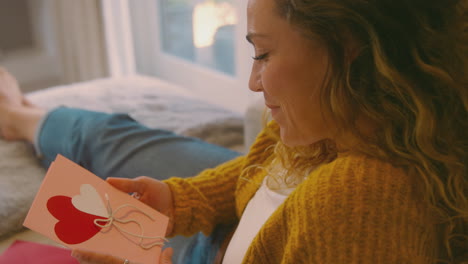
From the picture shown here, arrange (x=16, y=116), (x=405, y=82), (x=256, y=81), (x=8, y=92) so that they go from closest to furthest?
1. (x=405, y=82)
2. (x=256, y=81)
3. (x=16, y=116)
4. (x=8, y=92)

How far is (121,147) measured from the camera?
1.20 m

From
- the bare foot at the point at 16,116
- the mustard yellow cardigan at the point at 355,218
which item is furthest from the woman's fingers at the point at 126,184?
the bare foot at the point at 16,116

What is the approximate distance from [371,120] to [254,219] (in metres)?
0.27

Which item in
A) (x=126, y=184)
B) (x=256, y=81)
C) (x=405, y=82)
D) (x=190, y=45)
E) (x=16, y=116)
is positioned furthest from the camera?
(x=190, y=45)

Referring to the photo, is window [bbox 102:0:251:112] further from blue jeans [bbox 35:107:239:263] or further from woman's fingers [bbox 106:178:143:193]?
woman's fingers [bbox 106:178:143:193]

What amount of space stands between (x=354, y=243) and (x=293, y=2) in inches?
12.1

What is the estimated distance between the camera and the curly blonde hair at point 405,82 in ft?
1.82

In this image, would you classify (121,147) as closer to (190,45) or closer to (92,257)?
(92,257)

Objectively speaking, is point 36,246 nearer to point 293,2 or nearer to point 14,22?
point 293,2

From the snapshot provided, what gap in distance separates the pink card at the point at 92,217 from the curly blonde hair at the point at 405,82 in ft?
1.11

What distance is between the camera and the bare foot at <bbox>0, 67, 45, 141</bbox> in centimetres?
137

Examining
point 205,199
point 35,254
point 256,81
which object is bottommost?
point 35,254

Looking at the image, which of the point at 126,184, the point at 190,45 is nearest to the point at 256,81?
the point at 126,184

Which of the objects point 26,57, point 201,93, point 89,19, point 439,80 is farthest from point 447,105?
point 26,57
